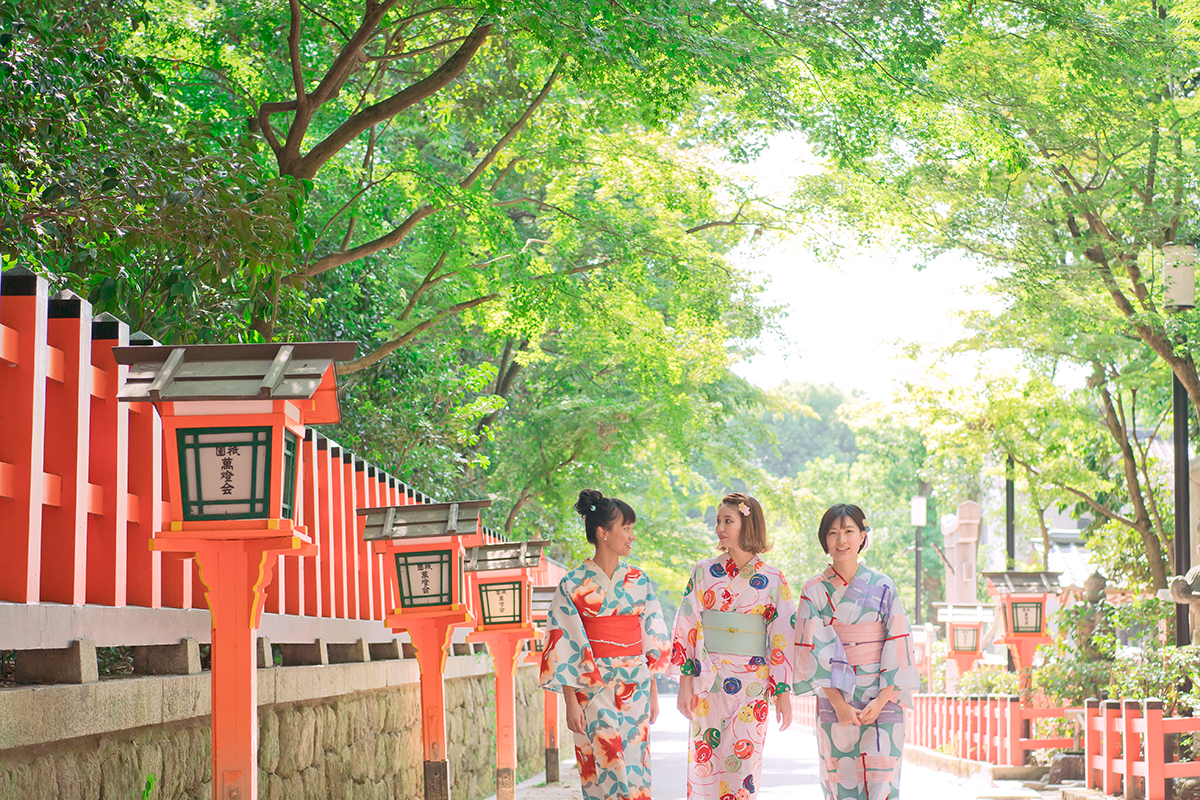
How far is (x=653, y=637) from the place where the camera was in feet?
20.9

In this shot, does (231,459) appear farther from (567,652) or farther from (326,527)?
(326,527)

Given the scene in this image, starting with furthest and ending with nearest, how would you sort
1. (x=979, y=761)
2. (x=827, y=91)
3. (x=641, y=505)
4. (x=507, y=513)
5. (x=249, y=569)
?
1. (x=641, y=505)
2. (x=507, y=513)
3. (x=979, y=761)
4. (x=827, y=91)
5. (x=249, y=569)

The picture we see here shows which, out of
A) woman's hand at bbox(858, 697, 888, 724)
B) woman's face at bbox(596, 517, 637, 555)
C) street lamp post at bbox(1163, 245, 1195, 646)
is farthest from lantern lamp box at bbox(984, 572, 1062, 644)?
woman's face at bbox(596, 517, 637, 555)

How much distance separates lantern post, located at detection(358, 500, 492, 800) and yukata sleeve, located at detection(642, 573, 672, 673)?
2294 mm

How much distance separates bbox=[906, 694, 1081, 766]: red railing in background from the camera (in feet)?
50.2

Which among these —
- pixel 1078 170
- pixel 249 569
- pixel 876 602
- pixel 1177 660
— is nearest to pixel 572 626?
pixel 876 602

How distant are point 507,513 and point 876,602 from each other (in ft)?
62.8

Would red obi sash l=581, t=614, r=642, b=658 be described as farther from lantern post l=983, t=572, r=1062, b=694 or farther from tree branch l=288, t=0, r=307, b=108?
lantern post l=983, t=572, r=1062, b=694

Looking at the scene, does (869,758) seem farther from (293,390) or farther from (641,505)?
(641,505)

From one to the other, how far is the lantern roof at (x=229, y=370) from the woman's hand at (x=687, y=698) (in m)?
3.11

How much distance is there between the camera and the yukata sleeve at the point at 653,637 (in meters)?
6.32

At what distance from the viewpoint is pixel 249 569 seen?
13.8 ft

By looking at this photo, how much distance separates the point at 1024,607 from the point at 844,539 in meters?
12.0

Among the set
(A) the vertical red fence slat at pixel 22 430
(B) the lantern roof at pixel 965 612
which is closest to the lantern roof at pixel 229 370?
(A) the vertical red fence slat at pixel 22 430
